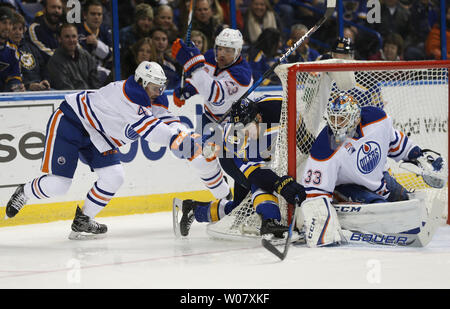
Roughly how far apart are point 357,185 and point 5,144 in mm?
2184

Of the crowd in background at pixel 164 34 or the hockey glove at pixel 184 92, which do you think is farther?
the crowd in background at pixel 164 34

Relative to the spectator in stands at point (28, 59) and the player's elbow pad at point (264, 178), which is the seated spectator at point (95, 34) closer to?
the spectator in stands at point (28, 59)

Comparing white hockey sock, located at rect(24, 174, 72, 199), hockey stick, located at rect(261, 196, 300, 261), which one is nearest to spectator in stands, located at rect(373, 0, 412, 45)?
white hockey sock, located at rect(24, 174, 72, 199)

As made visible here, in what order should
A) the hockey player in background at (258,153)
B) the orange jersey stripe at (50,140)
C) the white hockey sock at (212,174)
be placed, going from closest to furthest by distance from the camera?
the hockey player in background at (258,153)
the orange jersey stripe at (50,140)
the white hockey sock at (212,174)

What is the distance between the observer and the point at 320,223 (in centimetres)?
413

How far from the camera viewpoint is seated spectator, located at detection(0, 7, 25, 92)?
5270 mm

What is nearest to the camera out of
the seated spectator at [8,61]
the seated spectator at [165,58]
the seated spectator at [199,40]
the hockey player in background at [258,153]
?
the hockey player in background at [258,153]

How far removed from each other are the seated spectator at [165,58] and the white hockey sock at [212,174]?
1.17 meters

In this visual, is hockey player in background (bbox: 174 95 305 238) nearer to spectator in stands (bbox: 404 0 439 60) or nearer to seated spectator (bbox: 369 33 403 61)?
seated spectator (bbox: 369 33 403 61)

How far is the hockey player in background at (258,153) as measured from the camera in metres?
4.36

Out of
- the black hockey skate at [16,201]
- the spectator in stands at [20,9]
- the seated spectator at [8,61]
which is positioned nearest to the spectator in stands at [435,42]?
the spectator in stands at [20,9]

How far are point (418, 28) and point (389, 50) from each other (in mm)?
488

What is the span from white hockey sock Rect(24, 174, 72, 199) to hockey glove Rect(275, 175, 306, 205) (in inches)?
49.8

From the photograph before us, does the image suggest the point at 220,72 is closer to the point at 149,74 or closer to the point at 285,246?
the point at 149,74
